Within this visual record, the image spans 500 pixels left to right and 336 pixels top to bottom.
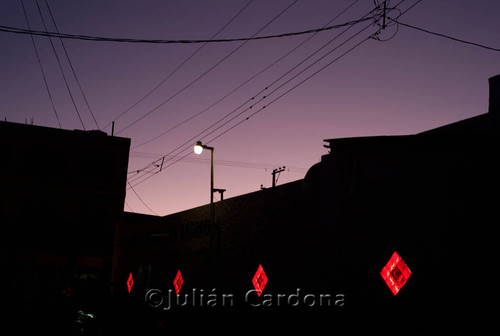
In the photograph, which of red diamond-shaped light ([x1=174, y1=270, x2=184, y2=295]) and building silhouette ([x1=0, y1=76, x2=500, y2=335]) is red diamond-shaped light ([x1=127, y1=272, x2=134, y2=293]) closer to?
building silhouette ([x1=0, y1=76, x2=500, y2=335])

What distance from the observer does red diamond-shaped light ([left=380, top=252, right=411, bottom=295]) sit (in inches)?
558

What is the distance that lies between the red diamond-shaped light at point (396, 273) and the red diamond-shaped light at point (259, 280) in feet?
20.4

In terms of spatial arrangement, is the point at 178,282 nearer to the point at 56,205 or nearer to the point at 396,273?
the point at 396,273

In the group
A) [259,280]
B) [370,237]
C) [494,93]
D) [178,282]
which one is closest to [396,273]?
[370,237]

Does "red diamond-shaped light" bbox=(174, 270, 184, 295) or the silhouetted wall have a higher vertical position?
the silhouetted wall

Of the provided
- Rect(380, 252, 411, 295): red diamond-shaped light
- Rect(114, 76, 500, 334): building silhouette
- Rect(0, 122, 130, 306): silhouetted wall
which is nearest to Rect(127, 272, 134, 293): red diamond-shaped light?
Rect(0, 122, 130, 306): silhouetted wall

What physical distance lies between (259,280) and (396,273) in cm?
694

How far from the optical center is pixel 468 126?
24938mm

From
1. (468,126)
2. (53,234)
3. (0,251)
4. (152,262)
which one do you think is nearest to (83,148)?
(53,234)

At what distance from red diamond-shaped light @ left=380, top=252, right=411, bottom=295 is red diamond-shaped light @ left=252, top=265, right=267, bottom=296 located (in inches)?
244

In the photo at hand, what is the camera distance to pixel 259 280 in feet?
66.0

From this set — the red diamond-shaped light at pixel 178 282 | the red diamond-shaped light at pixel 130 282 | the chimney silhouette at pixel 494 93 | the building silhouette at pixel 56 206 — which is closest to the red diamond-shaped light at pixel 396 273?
the red diamond-shaped light at pixel 178 282

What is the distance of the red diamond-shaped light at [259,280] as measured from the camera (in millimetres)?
19844

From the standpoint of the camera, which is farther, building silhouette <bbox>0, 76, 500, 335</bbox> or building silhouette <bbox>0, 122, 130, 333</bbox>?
building silhouette <bbox>0, 122, 130, 333</bbox>
